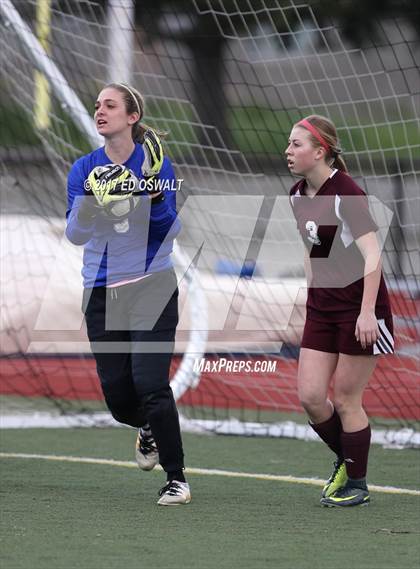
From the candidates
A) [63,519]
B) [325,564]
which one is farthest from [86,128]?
[325,564]

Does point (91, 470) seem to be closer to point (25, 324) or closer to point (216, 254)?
point (216, 254)

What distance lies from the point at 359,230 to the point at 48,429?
12.3ft

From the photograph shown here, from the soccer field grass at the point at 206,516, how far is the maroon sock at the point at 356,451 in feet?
0.58

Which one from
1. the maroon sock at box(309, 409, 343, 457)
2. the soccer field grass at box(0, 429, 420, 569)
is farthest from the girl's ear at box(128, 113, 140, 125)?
the soccer field grass at box(0, 429, 420, 569)

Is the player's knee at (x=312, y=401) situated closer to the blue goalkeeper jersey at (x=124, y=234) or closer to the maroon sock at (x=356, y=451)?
the maroon sock at (x=356, y=451)

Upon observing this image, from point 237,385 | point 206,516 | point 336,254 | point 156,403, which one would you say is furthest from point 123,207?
point 237,385

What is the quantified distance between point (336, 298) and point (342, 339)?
0.61 feet

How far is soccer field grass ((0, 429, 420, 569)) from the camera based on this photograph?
4.31 m

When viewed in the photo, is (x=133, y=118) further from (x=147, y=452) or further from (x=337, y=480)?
(x=337, y=480)

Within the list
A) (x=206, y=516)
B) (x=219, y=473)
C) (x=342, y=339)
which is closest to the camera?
(x=206, y=516)

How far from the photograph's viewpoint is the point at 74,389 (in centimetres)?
927

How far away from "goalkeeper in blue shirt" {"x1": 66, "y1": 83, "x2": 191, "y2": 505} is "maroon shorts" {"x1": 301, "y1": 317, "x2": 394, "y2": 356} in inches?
24.5

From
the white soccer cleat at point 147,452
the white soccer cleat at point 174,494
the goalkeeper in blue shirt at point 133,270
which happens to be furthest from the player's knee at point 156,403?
the white soccer cleat at point 147,452

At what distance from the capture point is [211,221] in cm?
898
